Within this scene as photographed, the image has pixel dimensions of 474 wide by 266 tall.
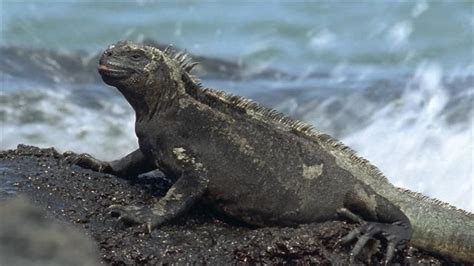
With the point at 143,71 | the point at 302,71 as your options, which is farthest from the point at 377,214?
the point at 302,71

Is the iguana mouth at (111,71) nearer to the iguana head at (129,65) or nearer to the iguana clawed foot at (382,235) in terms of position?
the iguana head at (129,65)

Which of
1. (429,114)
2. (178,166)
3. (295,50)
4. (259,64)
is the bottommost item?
(178,166)

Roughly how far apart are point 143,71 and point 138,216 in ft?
2.52

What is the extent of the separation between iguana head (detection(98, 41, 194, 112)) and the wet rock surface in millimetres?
527

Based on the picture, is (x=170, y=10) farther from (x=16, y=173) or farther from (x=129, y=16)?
(x=16, y=173)

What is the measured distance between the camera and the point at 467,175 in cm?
1277

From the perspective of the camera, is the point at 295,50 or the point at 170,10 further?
the point at 170,10

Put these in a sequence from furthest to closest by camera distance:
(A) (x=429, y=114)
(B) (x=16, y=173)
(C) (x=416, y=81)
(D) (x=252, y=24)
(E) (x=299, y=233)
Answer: (D) (x=252, y=24)
(C) (x=416, y=81)
(A) (x=429, y=114)
(B) (x=16, y=173)
(E) (x=299, y=233)

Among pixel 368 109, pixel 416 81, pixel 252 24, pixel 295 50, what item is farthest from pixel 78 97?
pixel 252 24

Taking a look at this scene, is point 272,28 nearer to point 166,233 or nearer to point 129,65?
point 129,65

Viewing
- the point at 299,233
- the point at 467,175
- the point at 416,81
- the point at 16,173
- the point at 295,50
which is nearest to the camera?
the point at 299,233

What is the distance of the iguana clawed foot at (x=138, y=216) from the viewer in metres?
5.46

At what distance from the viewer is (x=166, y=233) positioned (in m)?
5.50

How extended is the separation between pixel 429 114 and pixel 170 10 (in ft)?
38.5
